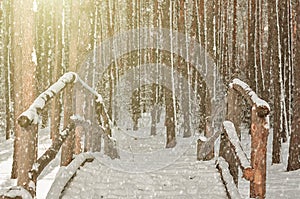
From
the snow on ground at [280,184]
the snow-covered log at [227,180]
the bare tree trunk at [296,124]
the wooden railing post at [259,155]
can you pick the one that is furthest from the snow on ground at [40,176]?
the bare tree trunk at [296,124]

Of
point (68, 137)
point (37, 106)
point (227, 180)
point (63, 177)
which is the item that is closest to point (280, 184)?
point (227, 180)

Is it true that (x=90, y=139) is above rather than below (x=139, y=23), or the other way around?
below

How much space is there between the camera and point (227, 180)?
538cm

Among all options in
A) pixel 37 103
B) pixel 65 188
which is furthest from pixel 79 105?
pixel 37 103

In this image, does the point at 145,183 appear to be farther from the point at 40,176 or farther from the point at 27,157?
the point at 40,176

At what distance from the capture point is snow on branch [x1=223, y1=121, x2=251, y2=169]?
4.53m

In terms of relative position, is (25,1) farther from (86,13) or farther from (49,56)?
(49,56)

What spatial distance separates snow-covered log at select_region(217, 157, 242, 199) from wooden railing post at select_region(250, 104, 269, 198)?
428 millimetres

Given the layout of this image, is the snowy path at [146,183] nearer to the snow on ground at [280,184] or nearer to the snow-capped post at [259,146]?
the snow-capped post at [259,146]

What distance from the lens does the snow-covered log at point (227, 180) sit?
483cm

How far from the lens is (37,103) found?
391 cm

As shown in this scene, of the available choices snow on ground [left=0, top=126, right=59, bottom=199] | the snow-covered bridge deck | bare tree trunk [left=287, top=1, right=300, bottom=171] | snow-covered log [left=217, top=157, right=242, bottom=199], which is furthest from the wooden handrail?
bare tree trunk [left=287, top=1, right=300, bottom=171]

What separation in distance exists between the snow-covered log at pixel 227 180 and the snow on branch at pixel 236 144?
42 cm

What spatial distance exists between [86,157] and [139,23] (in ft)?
75.7
